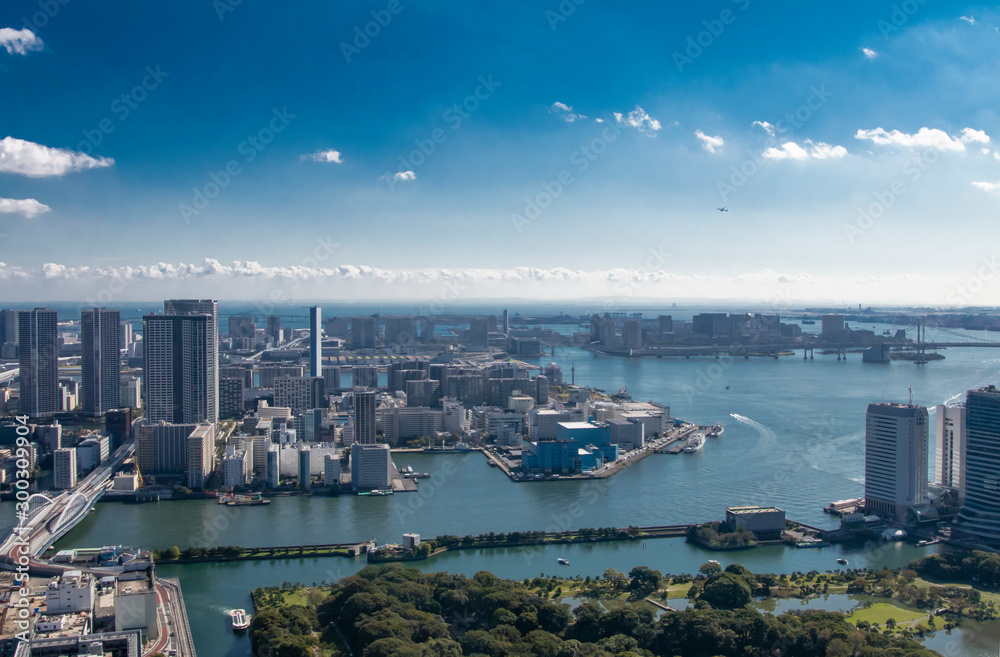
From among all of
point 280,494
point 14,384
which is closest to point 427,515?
point 280,494

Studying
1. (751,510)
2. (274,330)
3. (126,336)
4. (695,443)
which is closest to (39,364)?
(126,336)

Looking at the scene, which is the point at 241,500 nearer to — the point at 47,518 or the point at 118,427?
the point at 47,518

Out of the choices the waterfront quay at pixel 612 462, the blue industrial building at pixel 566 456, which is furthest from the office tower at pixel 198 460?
the blue industrial building at pixel 566 456

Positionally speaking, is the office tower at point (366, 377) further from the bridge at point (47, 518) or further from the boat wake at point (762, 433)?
the bridge at point (47, 518)

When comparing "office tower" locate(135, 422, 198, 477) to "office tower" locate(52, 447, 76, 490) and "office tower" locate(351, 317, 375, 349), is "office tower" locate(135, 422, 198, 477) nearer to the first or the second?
"office tower" locate(52, 447, 76, 490)

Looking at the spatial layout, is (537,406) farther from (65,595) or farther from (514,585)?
(65,595)

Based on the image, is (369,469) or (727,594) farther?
(369,469)
